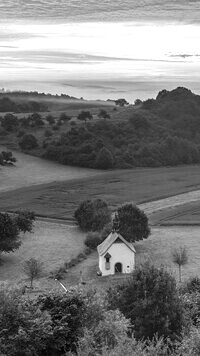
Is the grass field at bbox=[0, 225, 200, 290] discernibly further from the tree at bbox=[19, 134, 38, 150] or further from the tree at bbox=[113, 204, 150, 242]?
the tree at bbox=[19, 134, 38, 150]

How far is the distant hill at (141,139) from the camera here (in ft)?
324

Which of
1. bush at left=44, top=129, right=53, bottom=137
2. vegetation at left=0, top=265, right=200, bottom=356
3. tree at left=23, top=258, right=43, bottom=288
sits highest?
bush at left=44, top=129, right=53, bottom=137

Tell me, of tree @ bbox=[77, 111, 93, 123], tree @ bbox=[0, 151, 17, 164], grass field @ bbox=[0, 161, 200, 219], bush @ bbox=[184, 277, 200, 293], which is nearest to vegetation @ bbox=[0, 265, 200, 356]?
bush @ bbox=[184, 277, 200, 293]

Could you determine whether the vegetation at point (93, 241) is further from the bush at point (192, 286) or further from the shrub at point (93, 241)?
the bush at point (192, 286)

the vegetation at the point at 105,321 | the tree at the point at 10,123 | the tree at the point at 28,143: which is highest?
the tree at the point at 10,123

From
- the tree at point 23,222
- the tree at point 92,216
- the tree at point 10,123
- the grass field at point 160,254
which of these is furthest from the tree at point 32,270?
the tree at point 10,123

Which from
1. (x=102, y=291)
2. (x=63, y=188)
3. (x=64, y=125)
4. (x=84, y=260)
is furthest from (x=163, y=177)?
(x=102, y=291)

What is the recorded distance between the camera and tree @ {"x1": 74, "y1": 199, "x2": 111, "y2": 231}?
185ft

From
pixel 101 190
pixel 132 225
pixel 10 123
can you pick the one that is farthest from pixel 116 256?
pixel 10 123

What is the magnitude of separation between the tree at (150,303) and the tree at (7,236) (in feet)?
58.3

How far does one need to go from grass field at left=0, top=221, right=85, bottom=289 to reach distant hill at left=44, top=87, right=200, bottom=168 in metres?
37.7

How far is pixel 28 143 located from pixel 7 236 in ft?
190

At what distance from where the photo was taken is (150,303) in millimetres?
27438

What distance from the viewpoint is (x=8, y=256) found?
47719mm
